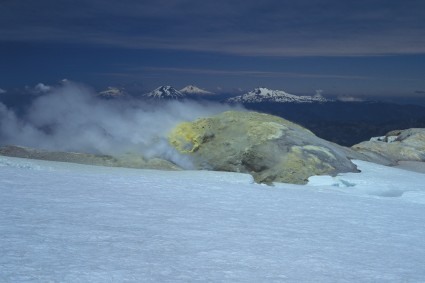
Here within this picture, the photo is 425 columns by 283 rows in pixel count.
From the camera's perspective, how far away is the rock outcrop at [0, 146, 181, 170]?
60.3ft

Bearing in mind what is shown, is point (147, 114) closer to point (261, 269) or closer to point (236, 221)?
point (236, 221)

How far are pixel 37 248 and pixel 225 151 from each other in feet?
45.5

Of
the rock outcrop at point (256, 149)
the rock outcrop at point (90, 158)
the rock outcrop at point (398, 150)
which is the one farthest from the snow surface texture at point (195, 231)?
the rock outcrop at point (398, 150)

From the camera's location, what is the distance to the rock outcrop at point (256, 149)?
18.2 metres

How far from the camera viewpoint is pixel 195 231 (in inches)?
333

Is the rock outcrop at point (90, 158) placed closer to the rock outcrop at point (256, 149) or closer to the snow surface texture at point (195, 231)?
the rock outcrop at point (256, 149)

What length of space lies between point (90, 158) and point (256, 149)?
693 cm

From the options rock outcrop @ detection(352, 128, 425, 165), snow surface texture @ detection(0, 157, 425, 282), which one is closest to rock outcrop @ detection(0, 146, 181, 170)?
snow surface texture @ detection(0, 157, 425, 282)

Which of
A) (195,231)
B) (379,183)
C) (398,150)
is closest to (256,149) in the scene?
(379,183)

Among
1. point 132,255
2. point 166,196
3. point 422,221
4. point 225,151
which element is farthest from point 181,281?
point 225,151

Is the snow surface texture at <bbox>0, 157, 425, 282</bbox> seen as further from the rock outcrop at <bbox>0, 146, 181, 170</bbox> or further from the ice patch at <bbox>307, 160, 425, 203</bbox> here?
the rock outcrop at <bbox>0, 146, 181, 170</bbox>

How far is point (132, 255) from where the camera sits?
677cm

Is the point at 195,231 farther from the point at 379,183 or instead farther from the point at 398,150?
the point at 398,150

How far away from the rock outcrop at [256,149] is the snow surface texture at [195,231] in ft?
10.7
